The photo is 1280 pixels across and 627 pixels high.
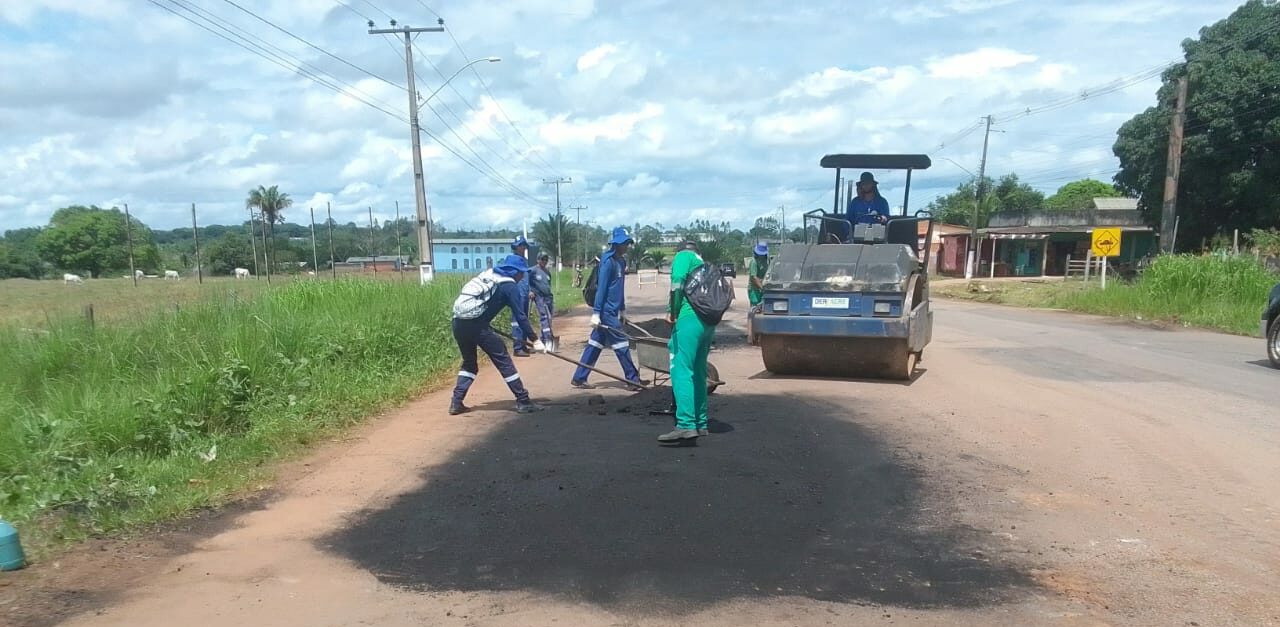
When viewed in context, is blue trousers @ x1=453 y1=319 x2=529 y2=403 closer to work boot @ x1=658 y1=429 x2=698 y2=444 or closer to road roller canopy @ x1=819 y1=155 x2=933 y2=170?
work boot @ x1=658 y1=429 x2=698 y2=444

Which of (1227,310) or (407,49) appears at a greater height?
(407,49)

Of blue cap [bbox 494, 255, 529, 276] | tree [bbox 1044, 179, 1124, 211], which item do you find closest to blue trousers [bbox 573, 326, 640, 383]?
blue cap [bbox 494, 255, 529, 276]

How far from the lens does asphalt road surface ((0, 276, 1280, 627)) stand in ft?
12.1

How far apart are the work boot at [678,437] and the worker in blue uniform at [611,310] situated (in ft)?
8.14

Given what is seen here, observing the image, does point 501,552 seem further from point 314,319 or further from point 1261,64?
point 1261,64

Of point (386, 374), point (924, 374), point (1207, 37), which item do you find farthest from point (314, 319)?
point (1207, 37)

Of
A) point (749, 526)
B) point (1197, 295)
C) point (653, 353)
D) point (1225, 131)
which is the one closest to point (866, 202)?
point (653, 353)

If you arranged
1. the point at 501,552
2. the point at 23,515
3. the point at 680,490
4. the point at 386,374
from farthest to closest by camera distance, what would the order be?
the point at 386,374 → the point at 680,490 → the point at 23,515 → the point at 501,552

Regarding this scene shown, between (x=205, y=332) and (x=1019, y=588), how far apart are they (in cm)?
772

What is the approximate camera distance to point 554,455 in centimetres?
621

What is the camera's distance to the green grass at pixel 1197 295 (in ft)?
55.0

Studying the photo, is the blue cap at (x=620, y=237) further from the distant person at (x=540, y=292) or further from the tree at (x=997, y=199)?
the tree at (x=997, y=199)

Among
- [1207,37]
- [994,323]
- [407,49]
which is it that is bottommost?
[994,323]

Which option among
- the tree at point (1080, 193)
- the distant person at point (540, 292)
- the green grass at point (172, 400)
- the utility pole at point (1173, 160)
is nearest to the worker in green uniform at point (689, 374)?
the green grass at point (172, 400)
